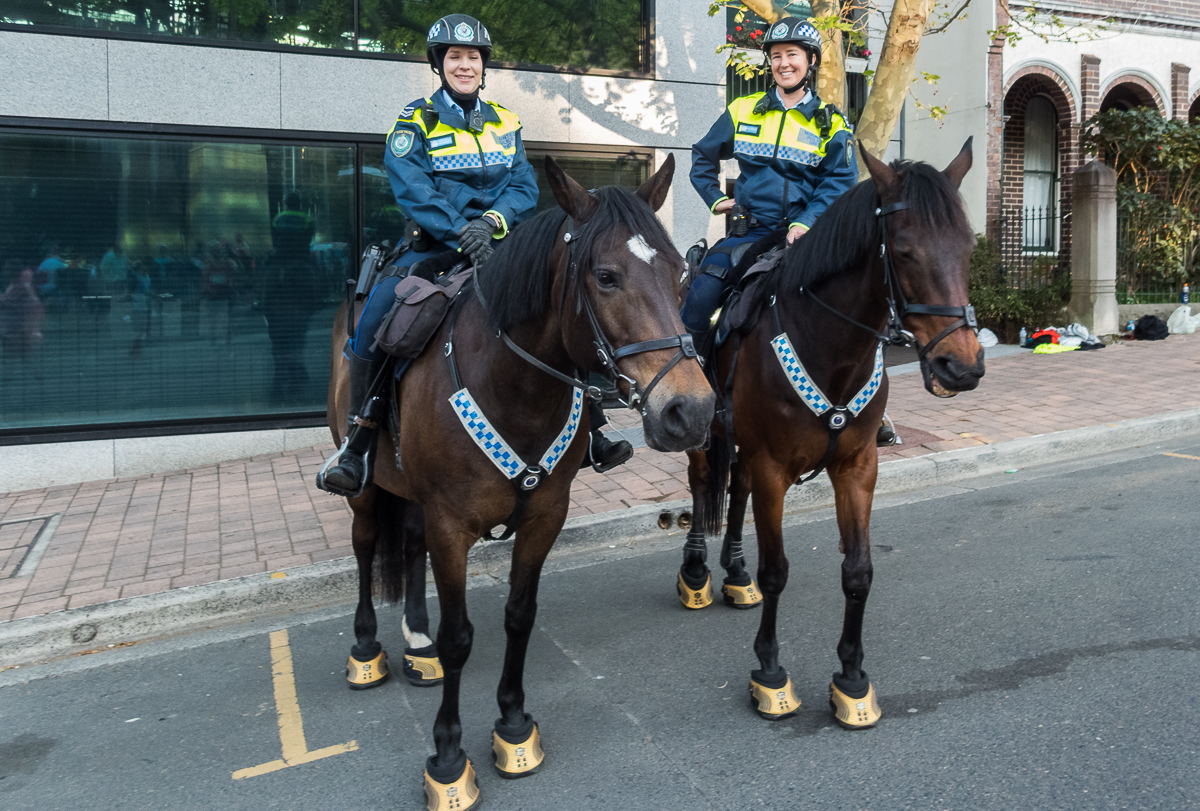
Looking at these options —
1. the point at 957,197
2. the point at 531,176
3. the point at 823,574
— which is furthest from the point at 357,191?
the point at 957,197

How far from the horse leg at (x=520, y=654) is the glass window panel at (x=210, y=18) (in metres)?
7.22

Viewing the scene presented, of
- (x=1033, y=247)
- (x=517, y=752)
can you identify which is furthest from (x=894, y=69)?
(x=1033, y=247)

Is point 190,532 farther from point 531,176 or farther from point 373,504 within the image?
point 531,176

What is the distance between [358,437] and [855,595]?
219cm

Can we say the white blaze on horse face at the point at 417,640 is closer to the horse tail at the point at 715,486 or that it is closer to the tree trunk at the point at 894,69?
the horse tail at the point at 715,486

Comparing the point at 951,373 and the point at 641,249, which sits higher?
the point at 641,249

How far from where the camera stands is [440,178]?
3900 mm

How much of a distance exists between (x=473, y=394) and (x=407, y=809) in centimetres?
146

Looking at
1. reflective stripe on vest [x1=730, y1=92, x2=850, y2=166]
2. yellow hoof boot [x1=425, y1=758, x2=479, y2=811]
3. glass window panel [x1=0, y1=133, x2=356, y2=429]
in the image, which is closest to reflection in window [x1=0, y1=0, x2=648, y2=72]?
glass window panel [x1=0, y1=133, x2=356, y2=429]

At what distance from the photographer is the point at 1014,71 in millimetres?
15172

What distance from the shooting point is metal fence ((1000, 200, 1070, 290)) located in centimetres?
1462

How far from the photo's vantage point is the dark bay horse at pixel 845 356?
3.14 m

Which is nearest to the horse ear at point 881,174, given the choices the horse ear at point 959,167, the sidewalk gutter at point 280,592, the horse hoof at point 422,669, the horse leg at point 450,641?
the horse ear at point 959,167

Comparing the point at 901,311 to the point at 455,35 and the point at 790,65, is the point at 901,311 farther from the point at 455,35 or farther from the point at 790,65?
the point at 455,35
